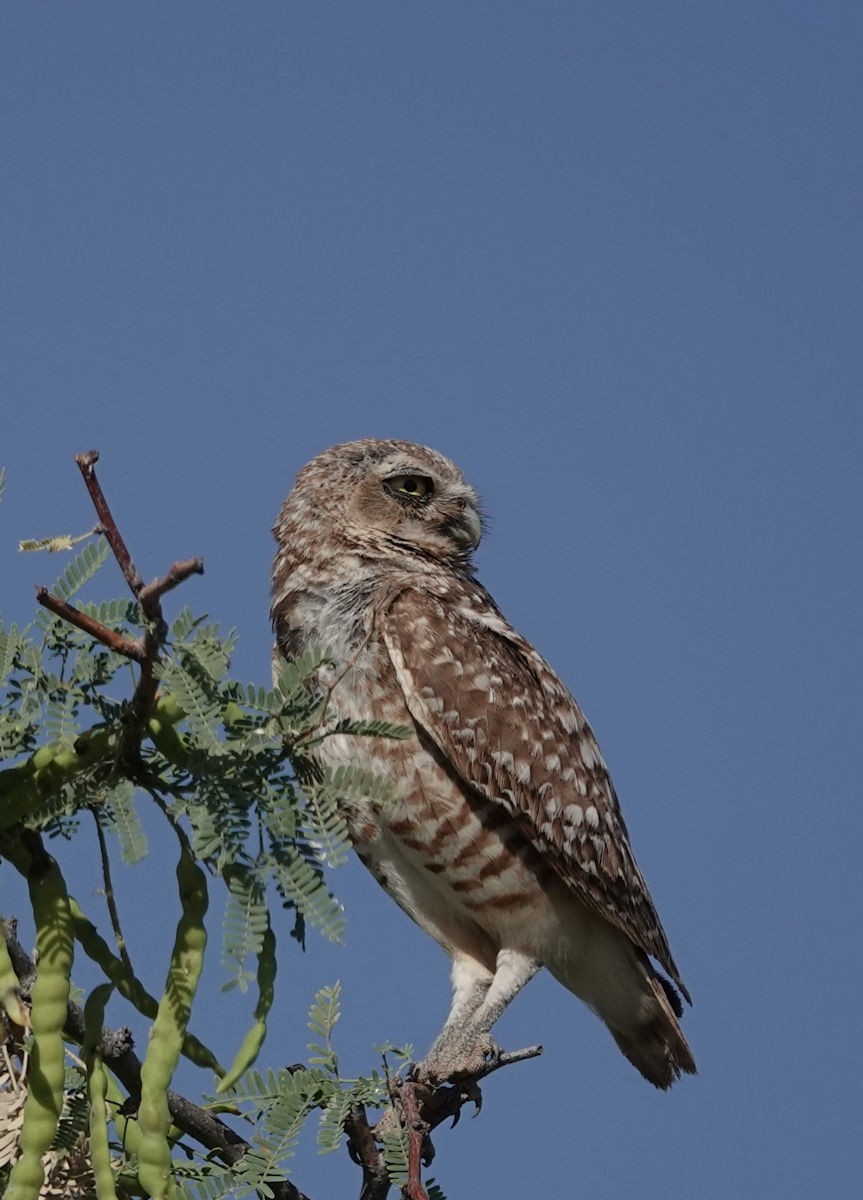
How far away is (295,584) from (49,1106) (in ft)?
13.9

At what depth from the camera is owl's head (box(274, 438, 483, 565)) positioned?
7844 millimetres

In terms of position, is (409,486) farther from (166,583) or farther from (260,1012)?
(166,583)

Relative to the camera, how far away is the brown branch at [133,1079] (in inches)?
140

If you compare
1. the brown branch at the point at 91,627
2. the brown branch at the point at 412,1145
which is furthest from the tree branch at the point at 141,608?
the brown branch at the point at 412,1145

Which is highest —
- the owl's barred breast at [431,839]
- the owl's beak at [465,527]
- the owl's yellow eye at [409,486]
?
the owl's yellow eye at [409,486]

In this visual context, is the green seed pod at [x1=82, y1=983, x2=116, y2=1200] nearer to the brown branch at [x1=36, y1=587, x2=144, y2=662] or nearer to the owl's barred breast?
the brown branch at [x1=36, y1=587, x2=144, y2=662]

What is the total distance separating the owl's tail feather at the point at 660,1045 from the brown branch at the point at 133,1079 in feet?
10.4

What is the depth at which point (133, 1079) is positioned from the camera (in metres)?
3.75

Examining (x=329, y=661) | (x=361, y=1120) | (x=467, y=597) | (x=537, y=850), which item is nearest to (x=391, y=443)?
(x=467, y=597)

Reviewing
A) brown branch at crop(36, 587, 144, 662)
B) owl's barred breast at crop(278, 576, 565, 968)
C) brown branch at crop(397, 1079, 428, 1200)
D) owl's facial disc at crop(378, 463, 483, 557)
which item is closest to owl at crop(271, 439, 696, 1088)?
owl's barred breast at crop(278, 576, 565, 968)

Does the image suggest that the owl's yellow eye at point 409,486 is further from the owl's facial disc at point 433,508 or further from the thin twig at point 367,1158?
the thin twig at point 367,1158

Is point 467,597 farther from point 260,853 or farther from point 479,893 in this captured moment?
point 260,853

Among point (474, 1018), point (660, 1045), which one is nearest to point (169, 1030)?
point (474, 1018)

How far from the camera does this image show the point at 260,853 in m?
3.34
